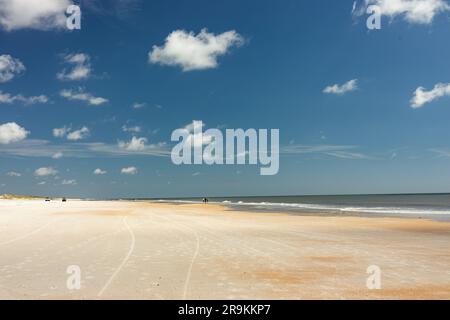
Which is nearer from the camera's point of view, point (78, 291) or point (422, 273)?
point (78, 291)

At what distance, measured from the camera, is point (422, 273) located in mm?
11383

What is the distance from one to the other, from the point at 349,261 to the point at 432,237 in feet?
33.4

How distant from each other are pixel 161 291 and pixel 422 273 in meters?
7.93

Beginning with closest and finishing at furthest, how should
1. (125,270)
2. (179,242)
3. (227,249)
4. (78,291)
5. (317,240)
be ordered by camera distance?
1. (78,291)
2. (125,270)
3. (227,249)
4. (179,242)
5. (317,240)

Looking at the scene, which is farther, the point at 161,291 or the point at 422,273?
the point at 422,273
